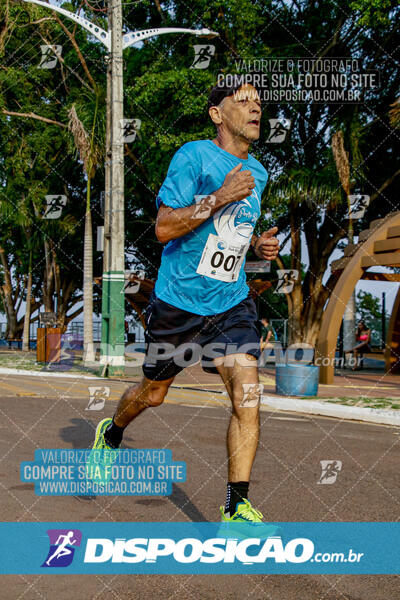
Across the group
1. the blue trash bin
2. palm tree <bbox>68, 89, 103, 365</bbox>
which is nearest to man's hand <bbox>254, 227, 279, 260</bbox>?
the blue trash bin

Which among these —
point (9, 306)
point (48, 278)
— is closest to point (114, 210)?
point (48, 278)

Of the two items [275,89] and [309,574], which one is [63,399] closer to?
[309,574]

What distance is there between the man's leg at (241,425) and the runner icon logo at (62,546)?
2.49 feet

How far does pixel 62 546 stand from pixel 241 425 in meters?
1.04

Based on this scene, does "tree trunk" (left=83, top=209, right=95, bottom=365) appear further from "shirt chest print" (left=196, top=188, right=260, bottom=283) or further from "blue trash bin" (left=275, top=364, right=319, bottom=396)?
"shirt chest print" (left=196, top=188, right=260, bottom=283)

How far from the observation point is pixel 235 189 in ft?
11.6

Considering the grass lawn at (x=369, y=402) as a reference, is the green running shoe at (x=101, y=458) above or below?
above

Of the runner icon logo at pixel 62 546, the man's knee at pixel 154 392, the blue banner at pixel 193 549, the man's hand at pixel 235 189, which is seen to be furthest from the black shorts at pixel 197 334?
the runner icon logo at pixel 62 546

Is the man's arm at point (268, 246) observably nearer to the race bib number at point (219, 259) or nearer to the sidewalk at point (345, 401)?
the race bib number at point (219, 259)

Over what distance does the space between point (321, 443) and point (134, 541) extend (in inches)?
145

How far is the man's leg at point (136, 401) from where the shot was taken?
13.5 feet

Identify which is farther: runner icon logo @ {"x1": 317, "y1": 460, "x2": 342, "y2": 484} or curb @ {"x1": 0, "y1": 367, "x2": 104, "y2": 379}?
curb @ {"x1": 0, "y1": 367, "x2": 104, "y2": 379}

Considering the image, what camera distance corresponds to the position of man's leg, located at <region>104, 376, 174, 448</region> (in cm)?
410

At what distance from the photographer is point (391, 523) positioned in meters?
4.05
